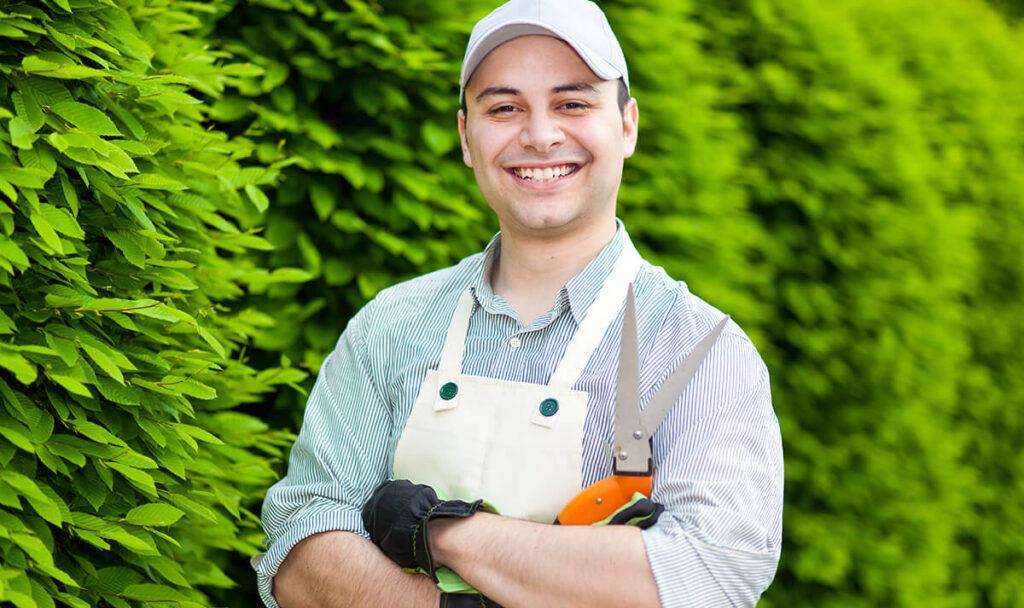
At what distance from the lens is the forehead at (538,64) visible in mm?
2576

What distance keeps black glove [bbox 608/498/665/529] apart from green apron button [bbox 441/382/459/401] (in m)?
0.41

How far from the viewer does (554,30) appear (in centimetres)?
254

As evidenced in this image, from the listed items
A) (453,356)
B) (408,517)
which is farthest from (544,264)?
(408,517)

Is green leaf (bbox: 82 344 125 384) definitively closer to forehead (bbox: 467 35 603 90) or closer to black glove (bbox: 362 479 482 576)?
black glove (bbox: 362 479 482 576)

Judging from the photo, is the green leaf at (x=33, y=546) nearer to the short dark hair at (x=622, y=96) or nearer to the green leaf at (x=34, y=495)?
the green leaf at (x=34, y=495)

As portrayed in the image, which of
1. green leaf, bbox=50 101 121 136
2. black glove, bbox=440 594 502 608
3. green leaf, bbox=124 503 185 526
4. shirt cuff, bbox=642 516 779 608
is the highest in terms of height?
green leaf, bbox=50 101 121 136

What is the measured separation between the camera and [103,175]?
238 cm

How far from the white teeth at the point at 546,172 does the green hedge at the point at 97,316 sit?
2.21 feet

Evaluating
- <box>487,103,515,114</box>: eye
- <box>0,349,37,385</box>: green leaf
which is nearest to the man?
<box>487,103,515,114</box>: eye

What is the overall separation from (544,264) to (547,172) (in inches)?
7.9

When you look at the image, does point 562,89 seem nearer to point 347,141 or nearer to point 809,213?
point 347,141

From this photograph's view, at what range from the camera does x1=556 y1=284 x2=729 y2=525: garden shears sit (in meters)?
2.32

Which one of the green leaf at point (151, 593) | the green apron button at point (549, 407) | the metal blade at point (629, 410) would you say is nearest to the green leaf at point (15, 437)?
the green leaf at point (151, 593)

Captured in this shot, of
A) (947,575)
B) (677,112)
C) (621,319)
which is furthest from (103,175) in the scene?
(947,575)
